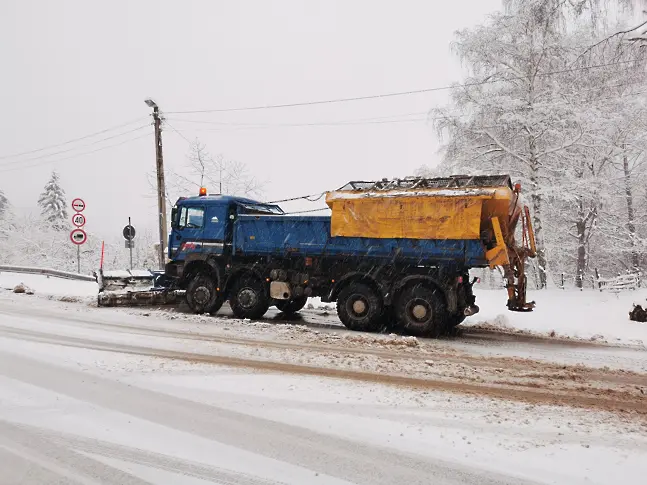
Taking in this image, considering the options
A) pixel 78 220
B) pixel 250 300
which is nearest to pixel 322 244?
pixel 250 300

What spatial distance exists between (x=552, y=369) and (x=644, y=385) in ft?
3.60

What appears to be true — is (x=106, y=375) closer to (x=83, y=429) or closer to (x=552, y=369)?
(x=83, y=429)

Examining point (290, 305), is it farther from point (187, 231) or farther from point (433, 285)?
point (433, 285)

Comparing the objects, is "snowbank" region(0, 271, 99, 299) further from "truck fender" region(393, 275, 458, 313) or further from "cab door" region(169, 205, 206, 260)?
"truck fender" region(393, 275, 458, 313)

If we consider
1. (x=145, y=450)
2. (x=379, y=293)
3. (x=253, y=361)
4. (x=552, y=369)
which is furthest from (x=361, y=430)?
(x=379, y=293)

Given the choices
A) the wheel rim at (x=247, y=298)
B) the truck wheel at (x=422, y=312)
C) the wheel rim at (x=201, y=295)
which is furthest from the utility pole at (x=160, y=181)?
the truck wheel at (x=422, y=312)

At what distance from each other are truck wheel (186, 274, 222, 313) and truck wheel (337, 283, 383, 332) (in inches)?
136

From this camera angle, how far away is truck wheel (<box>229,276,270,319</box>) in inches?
450

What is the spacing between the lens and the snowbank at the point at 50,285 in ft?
50.1

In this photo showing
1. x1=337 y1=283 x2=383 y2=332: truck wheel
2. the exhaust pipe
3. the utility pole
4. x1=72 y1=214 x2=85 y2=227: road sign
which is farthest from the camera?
the utility pole

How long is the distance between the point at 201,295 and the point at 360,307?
4.31m

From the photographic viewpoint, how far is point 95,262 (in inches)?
1297

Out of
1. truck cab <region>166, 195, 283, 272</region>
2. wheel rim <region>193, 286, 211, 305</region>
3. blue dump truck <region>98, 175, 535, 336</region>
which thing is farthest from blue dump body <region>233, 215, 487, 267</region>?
wheel rim <region>193, 286, 211, 305</region>

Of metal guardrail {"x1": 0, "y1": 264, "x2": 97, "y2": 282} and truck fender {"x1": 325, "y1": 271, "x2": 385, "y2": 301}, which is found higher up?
metal guardrail {"x1": 0, "y1": 264, "x2": 97, "y2": 282}
